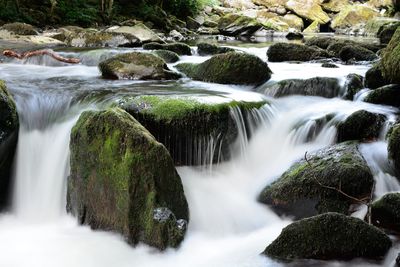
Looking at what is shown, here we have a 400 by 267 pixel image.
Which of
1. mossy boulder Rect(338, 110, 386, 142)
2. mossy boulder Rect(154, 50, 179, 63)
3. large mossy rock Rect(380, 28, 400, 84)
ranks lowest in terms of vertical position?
mossy boulder Rect(154, 50, 179, 63)

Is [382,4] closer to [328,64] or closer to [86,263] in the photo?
[328,64]

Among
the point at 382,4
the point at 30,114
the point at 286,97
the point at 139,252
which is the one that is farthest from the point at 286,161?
the point at 382,4

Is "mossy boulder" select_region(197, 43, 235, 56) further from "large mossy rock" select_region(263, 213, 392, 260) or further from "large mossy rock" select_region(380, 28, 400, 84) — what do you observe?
"large mossy rock" select_region(263, 213, 392, 260)

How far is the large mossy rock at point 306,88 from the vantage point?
7332 millimetres

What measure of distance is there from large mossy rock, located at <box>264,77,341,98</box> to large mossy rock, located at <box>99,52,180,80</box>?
1917 mm

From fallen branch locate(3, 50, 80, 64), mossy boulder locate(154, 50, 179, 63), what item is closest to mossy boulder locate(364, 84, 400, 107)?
mossy boulder locate(154, 50, 179, 63)

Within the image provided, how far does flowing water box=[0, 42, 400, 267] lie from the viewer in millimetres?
3955

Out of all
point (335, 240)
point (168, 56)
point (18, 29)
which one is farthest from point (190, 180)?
point (18, 29)

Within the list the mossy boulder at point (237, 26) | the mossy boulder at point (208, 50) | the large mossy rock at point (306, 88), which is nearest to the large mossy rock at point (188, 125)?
the large mossy rock at point (306, 88)

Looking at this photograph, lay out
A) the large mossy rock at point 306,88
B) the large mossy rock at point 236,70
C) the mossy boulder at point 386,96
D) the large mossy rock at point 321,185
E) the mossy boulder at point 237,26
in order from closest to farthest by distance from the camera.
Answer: the large mossy rock at point 321,185
the mossy boulder at point 386,96
the large mossy rock at point 306,88
the large mossy rock at point 236,70
the mossy boulder at point 237,26

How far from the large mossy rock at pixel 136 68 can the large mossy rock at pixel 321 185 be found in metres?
3.81

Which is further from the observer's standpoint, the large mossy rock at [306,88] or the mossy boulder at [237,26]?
the mossy boulder at [237,26]

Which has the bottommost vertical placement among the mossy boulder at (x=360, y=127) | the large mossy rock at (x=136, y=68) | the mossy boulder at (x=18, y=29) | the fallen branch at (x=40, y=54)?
the mossy boulder at (x=18, y=29)

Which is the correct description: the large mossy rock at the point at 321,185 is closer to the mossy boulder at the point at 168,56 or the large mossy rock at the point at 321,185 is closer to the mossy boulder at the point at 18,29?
the mossy boulder at the point at 168,56
